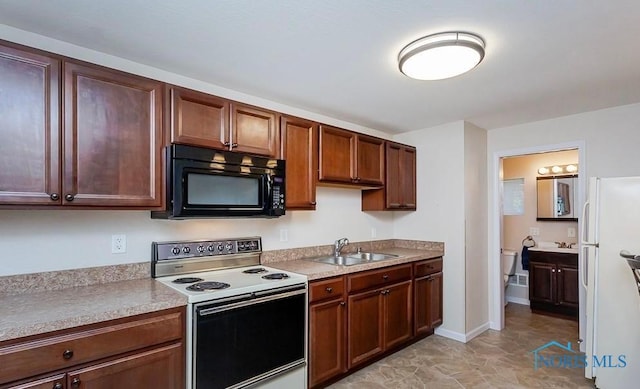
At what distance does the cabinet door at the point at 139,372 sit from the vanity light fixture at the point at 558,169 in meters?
5.14

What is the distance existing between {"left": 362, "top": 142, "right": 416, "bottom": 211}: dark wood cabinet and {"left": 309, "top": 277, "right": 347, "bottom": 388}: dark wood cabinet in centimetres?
127

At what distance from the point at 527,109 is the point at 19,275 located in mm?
4030

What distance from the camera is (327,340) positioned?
255 centimetres

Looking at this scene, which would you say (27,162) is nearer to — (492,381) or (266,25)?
(266,25)

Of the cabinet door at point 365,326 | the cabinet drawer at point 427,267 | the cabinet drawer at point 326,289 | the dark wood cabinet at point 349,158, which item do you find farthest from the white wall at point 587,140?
the cabinet drawer at point 326,289

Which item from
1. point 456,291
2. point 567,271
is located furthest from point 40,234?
point 567,271

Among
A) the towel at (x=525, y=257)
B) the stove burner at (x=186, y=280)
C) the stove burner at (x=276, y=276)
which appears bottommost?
the towel at (x=525, y=257)

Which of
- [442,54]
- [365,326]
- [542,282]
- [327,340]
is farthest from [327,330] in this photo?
[542,282]

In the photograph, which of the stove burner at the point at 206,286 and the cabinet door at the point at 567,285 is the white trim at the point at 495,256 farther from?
the stove burner at the point at 206,286

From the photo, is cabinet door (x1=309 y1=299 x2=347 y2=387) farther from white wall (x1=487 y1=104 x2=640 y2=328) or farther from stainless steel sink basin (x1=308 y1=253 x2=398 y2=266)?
white wall (x1=487 y1=104 x2=640 y2=328)

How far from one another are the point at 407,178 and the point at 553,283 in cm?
241

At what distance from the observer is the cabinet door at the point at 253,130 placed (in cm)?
239

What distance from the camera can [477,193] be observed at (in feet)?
12.5

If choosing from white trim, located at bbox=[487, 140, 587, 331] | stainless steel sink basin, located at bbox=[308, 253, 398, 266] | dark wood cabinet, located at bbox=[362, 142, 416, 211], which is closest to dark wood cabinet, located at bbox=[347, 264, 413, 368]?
stainless steel sink basin, located at bbox=[308, 253, 398, 266]
